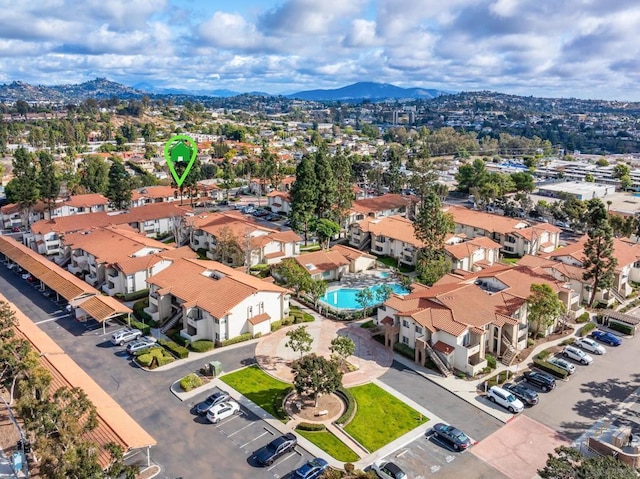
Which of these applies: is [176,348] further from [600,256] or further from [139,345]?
[600,256]

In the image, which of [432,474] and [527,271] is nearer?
[432,474]

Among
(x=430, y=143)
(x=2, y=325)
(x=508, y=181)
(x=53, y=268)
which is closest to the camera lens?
(x=2, y=325)

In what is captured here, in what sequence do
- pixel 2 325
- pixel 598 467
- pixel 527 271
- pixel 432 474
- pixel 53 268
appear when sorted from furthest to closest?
pixel 53 268, pixel 527 271, pixel 2 325, pixel 432 474, pixel 598 467

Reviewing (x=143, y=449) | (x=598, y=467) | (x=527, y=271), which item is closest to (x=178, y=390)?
(x=143, y=449)

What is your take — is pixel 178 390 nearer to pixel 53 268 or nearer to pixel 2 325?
pixel 2 325

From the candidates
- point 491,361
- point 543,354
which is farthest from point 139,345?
point 543,354

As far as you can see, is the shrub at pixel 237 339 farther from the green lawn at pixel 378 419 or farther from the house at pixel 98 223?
the house at pixel 98 223
